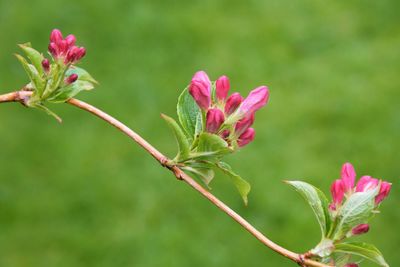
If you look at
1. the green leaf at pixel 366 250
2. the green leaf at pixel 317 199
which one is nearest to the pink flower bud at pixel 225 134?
the green leaf at pixel 317 199

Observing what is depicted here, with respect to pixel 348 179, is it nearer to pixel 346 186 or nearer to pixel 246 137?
pixel 346 186

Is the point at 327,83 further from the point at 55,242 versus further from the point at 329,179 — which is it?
the point at 55,242

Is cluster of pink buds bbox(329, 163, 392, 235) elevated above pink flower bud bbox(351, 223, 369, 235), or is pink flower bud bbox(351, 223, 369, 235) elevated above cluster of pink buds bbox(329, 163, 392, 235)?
cluster of pink buds bbox(329, 163, 392, 235)

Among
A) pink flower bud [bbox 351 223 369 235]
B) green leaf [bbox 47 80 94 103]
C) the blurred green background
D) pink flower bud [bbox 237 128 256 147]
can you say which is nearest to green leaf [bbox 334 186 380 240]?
pink flower bud [bbox 351 223 369 235]

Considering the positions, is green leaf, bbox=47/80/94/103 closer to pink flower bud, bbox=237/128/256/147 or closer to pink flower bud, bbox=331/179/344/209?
pink flower bud, bbox=237/128/256/147

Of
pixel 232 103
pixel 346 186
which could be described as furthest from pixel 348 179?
A: pixel 232 103

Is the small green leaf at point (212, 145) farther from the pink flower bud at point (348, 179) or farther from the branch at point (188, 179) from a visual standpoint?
the pink flower bud at point (348, 179)
